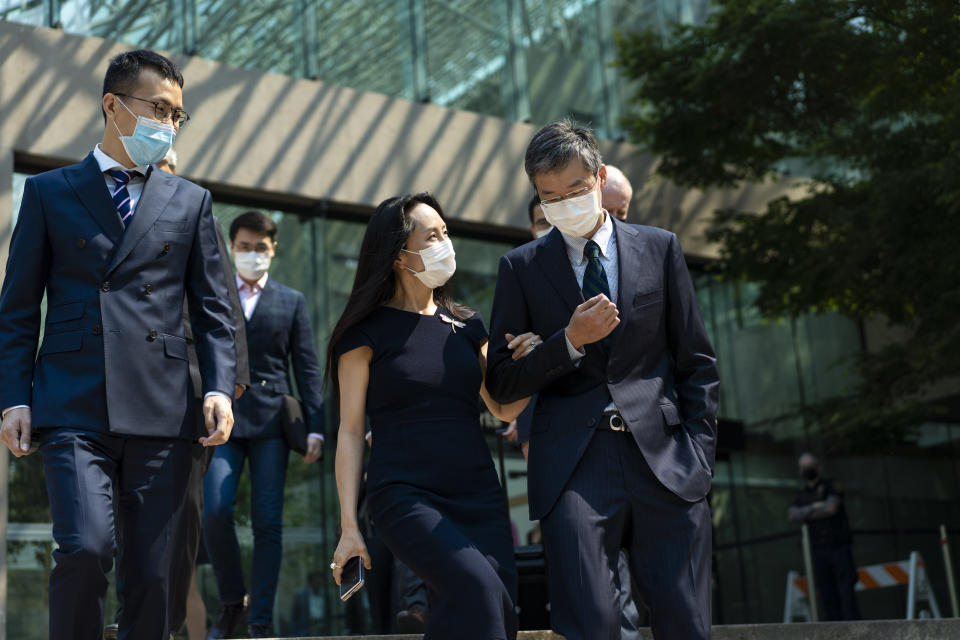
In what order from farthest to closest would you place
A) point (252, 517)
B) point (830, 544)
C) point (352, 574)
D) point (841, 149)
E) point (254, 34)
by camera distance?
1. point (841, 149)
2. point (830, 544)
3. point (254, 34)
4. point (252, 517)
5. point (352, 574)

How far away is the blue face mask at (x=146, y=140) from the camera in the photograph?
13.9ft

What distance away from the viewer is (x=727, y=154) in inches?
544

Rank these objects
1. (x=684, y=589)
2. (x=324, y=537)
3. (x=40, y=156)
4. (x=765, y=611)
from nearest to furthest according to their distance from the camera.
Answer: (x=684, y=589) → (x=40, y=156) → (x=324, y=537) → (x=765, y=611)

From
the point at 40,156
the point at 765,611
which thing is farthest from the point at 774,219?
the point at 40,156

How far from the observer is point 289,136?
1216 centimetres

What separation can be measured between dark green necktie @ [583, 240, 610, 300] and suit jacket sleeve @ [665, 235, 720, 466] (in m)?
0.22

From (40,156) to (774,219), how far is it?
798 cm

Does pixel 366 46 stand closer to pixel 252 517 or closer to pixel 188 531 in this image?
pixel 252 517

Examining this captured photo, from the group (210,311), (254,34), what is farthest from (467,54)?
(210,311)

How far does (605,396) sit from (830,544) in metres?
9.27

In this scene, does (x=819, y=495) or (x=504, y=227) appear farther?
(x=504, y=227)

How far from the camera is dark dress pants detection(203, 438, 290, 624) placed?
21.2 ft

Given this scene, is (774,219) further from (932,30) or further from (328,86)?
(328,86)

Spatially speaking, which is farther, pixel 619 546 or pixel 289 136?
pixel 289 136
